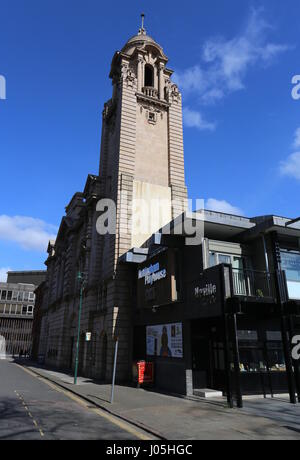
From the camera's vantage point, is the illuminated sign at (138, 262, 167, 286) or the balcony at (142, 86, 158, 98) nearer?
the illuminated sign at (138, 262, 167, 286)

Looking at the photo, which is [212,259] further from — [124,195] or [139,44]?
[139,44]

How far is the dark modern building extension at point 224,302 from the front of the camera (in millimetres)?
16359

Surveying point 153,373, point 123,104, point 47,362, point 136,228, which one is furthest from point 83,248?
point 47,362

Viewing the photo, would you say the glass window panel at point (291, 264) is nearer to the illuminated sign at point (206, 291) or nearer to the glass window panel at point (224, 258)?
the glass window panel at point (224, 258)

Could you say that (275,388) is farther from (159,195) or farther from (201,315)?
(159,195)

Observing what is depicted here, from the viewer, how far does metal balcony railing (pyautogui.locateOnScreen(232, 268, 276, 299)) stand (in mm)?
16922

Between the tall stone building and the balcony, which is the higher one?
the balcony

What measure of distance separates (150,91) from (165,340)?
84.8 feet

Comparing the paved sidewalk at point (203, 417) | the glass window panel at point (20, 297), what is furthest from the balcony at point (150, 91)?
the glass window panel at point (20, 297)

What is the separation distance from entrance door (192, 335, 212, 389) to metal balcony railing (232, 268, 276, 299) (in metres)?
4.09

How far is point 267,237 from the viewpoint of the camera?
18.9 meters

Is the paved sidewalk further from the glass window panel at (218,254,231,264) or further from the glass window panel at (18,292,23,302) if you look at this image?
the glass window panel at (18,292,23,302)

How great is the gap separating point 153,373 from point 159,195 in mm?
15705

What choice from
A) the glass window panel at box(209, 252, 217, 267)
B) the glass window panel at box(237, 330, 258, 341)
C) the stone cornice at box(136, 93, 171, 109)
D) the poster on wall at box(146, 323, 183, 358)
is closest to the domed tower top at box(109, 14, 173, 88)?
the stone cornice at box(136, 93, 171, 109)
